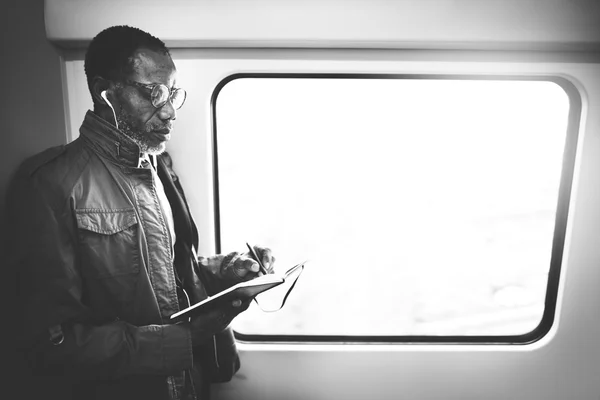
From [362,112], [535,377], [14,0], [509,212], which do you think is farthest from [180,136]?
[535,377]

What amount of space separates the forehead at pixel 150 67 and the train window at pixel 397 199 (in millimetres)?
592

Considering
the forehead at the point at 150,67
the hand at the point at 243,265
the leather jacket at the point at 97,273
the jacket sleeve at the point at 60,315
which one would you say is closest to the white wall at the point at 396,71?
the hand at the point at 243,265

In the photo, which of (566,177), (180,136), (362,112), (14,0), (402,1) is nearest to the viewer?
(14,0)

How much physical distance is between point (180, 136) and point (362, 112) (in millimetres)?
968

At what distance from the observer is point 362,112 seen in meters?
1.90

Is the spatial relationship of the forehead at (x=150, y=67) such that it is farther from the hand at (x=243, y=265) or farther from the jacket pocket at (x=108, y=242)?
the hand at (x=243, y=265)

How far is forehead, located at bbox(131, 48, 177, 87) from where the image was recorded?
44.0 inches

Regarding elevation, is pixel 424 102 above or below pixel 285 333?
above

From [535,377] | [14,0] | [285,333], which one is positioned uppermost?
[14,0]

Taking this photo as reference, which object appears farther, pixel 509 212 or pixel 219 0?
pixel 509 212

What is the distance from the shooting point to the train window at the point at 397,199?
181cm

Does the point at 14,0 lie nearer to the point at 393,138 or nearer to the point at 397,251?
the point at 393,138

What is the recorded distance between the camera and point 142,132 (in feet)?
3.85

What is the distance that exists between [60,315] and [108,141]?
0.54 metres
